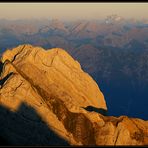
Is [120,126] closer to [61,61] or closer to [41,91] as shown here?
[41,91]

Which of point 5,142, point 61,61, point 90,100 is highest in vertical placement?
point 5,142

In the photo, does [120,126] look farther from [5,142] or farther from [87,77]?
[87,77]

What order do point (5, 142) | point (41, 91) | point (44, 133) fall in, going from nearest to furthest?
point (5, 142), point (44, 133), point (41, 91)

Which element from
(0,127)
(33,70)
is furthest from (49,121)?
(33,70)

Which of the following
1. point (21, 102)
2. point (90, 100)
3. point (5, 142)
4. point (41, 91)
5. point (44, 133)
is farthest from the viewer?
point (90, 100)

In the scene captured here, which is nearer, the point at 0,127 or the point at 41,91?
the point at 0,127

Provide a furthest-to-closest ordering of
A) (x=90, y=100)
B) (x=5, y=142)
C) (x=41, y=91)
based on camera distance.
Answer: (x=90, y=100) → (x=41, y=91) → (x=5, y=142)

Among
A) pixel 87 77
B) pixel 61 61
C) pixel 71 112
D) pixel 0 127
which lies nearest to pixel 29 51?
pixel 61 61

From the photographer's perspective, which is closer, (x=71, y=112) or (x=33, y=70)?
(x=71, y=112)

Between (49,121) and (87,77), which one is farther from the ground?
(49,121)
